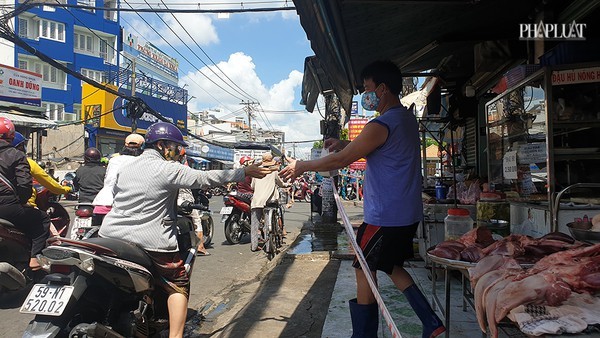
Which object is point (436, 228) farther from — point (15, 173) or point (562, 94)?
point (15, 173)

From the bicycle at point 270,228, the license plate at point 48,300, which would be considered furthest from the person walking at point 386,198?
the bicycle at point 270,228

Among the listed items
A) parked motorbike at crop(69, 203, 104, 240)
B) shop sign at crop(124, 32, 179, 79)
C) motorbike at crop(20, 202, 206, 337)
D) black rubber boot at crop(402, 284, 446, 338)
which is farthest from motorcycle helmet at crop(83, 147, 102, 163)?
shop sign at crop(124, 32, 179, 79)

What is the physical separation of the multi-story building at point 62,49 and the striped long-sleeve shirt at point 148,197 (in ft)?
102

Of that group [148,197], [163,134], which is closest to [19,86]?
[163,134]

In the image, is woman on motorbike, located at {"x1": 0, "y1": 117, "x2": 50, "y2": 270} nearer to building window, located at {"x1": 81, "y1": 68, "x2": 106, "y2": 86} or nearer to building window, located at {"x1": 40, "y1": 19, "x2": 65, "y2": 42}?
building window, located at {"x1": 81, "y1": 68, "x2": 106, "y2": 86}

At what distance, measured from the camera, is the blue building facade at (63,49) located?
102ft

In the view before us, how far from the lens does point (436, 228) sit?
4.79 metres

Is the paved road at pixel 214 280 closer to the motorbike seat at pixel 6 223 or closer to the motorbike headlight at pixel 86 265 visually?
the motorbike seat at pixel 6 223

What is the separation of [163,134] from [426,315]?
2243mm

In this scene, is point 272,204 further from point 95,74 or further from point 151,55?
point 151,55

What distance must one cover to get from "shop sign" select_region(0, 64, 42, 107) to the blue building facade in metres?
13.0

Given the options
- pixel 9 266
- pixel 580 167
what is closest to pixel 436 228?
pixel 580 167

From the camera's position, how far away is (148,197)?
2877 mm

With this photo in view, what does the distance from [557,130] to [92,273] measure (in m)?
3.91
